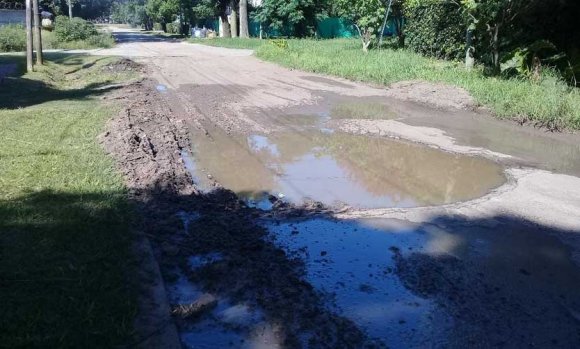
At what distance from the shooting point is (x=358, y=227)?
6.14 metres

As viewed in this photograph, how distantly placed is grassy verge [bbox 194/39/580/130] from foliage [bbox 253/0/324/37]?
46.7ft

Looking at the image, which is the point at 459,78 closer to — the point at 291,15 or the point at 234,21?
the point at 291,15

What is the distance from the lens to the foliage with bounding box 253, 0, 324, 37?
4119 cm

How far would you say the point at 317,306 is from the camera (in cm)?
434

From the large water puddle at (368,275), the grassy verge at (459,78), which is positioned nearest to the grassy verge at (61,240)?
the large water puddle at (368,275)

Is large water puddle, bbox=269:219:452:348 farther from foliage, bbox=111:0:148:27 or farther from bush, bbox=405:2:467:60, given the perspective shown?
foliage, bbox=111:0:148:27

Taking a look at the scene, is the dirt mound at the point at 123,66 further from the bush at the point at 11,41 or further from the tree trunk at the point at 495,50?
the tree trunk at the point at 495,50

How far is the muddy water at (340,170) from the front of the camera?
24.6 feet

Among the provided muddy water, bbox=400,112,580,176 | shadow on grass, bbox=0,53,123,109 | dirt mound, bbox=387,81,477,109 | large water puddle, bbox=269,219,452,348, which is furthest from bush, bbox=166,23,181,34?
large water puddle, bbox=269,219,452,348

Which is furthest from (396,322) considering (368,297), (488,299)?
(488,299)

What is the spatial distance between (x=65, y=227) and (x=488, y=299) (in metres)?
3.95

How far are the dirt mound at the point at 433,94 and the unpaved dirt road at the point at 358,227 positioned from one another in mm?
1625

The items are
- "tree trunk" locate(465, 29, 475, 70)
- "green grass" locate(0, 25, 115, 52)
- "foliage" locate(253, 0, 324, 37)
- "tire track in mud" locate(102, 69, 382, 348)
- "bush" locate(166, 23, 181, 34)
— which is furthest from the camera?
"bush" locate(166, 23, 181, 34)

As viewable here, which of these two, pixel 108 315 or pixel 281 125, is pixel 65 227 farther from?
pixel 281 125
